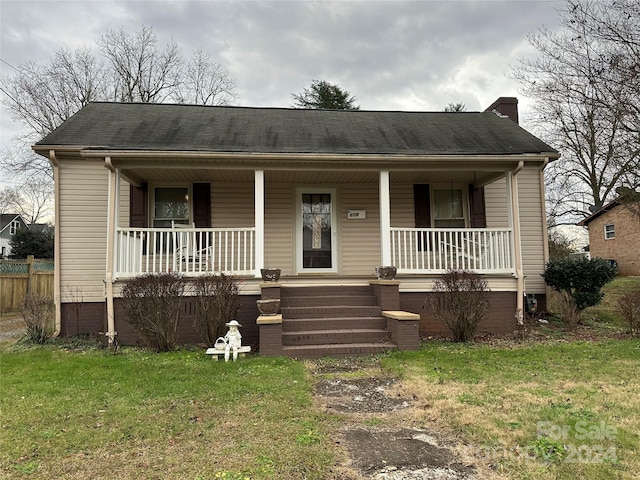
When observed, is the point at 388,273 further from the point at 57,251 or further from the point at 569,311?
the point at 57,251

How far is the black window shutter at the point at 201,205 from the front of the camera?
847cm

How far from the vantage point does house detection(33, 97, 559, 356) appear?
688 cm

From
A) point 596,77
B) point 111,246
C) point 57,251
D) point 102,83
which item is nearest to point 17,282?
point 57,251

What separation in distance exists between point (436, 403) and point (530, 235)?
6.57 m

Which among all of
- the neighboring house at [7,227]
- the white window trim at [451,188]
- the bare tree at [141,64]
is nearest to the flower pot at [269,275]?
the white window trim at [451,188]

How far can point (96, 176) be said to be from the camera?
8.09 metres

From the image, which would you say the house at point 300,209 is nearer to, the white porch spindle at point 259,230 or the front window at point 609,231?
the white porch spindle at point 259,230

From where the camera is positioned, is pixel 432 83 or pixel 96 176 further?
pixel 432 83

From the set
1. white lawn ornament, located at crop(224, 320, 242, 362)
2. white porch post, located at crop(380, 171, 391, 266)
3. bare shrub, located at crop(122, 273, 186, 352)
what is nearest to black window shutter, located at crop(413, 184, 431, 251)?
white porch post, located at crop(380, 171, 391, 266)

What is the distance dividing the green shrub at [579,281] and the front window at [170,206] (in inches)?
302

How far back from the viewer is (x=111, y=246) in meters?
6.89

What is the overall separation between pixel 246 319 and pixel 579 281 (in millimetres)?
6305

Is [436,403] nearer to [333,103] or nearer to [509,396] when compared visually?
[509,396]

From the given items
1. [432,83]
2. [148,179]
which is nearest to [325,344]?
[148,179]
